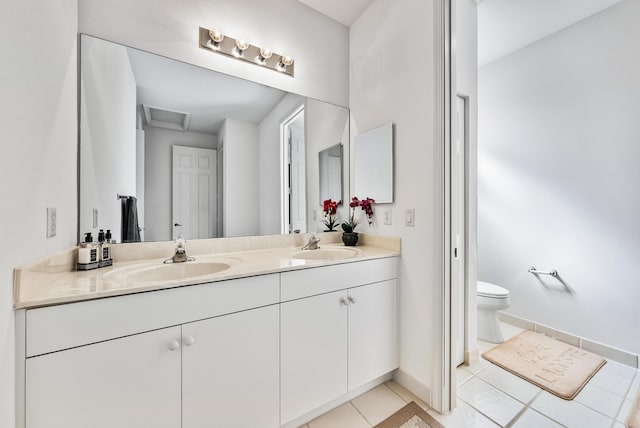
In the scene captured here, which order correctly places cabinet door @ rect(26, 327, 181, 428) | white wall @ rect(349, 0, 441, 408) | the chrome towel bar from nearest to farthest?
1. cabinet door @ rect(26, 327, 181, 428)
2. white wall @ rect(349, 0, 441, 408)
3. the chrome towel bar

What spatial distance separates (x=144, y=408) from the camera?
2.89ft

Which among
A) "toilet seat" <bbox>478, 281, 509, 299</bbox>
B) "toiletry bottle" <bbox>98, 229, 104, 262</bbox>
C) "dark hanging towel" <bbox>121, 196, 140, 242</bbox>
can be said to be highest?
"dark hanging towel" <bbox>121, 196, 140, 242</bbox>

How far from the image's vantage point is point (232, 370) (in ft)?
3.44

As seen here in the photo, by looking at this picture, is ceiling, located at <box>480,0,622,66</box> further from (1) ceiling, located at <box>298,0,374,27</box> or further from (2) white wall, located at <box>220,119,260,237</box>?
(2) white wall, located at <box>220,119,260,237</box>

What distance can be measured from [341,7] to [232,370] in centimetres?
240

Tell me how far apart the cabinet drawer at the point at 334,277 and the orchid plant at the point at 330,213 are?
2.04 feet

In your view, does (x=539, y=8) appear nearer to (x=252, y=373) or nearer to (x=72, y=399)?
(x=252, y=373)

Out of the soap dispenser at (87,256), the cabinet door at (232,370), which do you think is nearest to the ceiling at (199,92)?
the soap dispenser at (87,256)

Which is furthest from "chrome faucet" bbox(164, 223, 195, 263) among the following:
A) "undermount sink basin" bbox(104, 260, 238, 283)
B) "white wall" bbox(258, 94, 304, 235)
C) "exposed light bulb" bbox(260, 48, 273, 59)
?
"exposed light bulb" bbox(260, 48, 273, 59)

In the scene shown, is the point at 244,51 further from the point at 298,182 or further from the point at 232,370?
the point at 232,370

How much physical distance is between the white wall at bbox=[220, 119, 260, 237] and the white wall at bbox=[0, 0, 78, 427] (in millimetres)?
723

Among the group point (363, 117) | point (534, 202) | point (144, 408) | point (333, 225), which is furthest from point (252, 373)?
point (534, 202)

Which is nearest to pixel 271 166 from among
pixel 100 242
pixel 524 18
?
pixel 100 242

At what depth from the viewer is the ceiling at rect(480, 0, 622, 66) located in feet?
5.99
